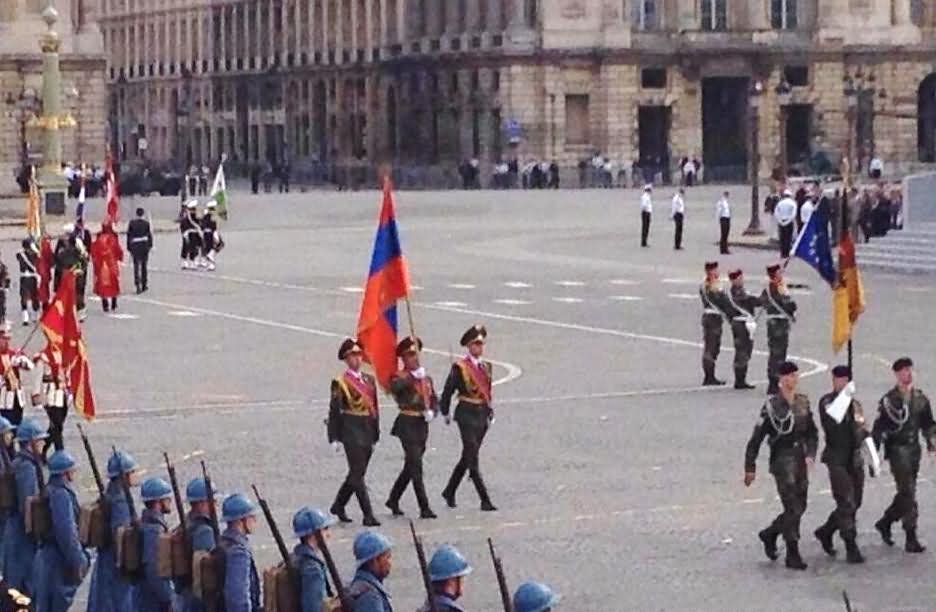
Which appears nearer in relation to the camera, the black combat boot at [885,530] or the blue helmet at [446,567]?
the blue helmet at [446,567]

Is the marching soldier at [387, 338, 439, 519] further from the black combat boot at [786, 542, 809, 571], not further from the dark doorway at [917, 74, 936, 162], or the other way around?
the dark doorway at [917, 74, 936, 162]

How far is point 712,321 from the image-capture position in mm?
30656

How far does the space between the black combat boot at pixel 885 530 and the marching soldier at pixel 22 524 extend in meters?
6.05

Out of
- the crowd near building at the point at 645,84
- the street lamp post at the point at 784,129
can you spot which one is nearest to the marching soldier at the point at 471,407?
the crowd near building at the point at 645,84

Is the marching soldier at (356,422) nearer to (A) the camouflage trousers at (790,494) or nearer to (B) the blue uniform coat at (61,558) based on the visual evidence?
(A) the camouflage trousers at (790,494)

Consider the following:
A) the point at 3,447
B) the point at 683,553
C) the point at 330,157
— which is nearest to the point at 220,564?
the point at 3,447

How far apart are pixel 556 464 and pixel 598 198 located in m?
58.7

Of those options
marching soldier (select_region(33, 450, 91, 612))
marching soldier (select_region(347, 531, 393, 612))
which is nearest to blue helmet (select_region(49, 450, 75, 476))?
marching soldier (select_region(33, 450, 91, 612))

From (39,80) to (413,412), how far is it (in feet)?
225

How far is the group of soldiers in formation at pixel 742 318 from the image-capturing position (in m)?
30.2

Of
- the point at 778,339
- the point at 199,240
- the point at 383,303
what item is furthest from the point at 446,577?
the point at 199,240

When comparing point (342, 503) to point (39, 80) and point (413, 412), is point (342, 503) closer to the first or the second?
point (413, 412)

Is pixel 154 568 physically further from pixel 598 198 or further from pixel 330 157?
pixel 330 157

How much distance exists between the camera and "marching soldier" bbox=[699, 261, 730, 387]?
100 ft
